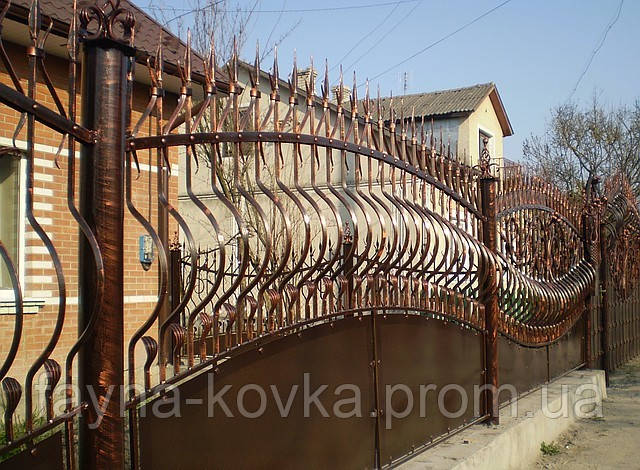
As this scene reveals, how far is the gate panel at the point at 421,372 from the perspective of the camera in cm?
444

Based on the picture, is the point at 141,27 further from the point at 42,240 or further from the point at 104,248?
the point at 42,240

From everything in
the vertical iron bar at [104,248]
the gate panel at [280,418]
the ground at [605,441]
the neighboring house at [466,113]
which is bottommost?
the ground at [605,441]

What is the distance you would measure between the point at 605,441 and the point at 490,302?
208 cm

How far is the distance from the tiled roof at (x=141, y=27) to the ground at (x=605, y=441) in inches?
180

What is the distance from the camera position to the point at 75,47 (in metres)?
2.51

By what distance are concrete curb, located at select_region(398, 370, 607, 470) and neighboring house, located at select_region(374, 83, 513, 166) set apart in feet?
54.3

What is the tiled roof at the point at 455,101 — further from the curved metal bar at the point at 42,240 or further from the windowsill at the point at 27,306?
the curved metal bar at the point at 42,240

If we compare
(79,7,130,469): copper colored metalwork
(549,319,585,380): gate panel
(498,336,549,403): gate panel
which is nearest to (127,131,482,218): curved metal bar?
(79,7,130,469): copper colored metalwork

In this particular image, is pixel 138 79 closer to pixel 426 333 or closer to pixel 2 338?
pixel 2 338

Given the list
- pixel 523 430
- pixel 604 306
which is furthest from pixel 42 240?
pixel 604 306

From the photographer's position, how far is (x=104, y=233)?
2.54m

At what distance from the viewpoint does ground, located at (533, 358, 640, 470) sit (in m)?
6.02

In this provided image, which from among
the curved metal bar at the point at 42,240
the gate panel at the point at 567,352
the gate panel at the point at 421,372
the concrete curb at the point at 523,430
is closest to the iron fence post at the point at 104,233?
the curved metal bar at the point at 42,240

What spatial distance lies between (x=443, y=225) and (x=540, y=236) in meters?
2.65
